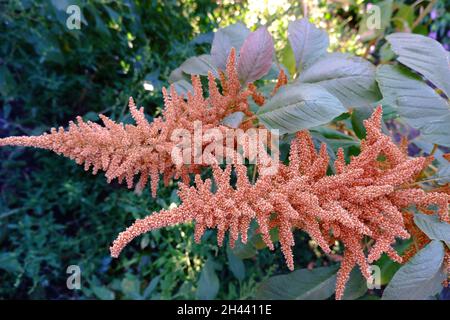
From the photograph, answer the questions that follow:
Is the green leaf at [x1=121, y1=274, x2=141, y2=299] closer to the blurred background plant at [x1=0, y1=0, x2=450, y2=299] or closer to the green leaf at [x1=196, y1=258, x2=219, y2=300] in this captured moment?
the blurred background plant at [x1=0, y1=0, x2=450, y2=299]

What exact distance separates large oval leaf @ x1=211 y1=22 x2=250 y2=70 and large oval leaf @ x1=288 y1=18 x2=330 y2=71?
0.15m

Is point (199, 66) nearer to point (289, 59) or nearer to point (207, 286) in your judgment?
point (289, 59)

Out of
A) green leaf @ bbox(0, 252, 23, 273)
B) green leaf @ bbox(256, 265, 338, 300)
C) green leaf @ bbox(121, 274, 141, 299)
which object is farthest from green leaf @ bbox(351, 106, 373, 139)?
green leaf @ bbox(0, 252, 23, 273)

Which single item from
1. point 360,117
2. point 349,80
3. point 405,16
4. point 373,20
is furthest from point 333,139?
point 405,16

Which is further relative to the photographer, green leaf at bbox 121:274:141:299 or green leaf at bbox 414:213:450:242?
green leaf at bbox 121:274:141:299

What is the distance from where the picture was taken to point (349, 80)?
0.97 metres

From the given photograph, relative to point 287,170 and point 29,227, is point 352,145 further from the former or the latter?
point 29,227

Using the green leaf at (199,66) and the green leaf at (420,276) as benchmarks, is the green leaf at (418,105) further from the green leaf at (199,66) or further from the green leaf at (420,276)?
the green leaf at (199,66)

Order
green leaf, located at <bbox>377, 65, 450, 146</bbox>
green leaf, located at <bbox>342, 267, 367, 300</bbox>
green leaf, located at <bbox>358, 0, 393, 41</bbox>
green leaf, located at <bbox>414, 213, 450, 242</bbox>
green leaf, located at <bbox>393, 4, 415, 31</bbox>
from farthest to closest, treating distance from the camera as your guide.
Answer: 1. green leaf, located at <bbox>393, 4, 415, 31</bbox>
2. green leaf, located at <bbox>358, 0, 393, 41</bbox>
3. green leaf, located at <bbox>342, 267, 367, 300</bbox>
4. green leaf, located at <bbox>377, 65, 450, 146</bbox>
5. green leaf, located at <bbox>414, 213, 450, 242</bbox>

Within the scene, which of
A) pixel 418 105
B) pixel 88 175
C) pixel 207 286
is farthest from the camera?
pixel 88 175

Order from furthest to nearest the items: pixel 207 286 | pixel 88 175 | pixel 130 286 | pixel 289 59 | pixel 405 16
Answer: pixel 88 175
pixel 405 16
pixel 130 286
pixel 207 286
pixel 289 59

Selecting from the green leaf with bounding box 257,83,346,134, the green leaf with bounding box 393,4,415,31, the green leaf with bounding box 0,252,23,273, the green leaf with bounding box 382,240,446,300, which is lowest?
the green leaf with bounding box 382,240,446,300

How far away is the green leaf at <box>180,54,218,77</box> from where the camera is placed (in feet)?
3.73

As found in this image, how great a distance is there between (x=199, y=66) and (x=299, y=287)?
2.50 feet
